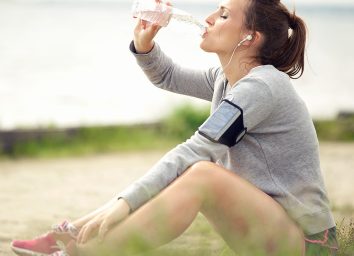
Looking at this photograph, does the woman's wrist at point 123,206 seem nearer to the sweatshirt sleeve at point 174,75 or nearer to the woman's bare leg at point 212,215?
the woman's bare leg at point 212,215

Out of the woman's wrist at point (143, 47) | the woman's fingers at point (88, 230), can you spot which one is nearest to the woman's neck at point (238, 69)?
the woman's wrist at point (143, 47)

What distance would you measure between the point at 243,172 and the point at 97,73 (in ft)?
30.4

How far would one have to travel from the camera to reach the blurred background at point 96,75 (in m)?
8.00

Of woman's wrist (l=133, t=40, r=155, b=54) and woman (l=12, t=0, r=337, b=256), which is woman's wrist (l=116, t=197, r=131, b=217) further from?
woman's wrist (l=133, t=40, r=155, b=54)

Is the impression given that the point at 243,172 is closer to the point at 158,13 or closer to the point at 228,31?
the point at 228,31

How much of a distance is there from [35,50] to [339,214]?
397 inches

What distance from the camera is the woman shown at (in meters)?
2.73

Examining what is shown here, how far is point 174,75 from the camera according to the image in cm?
349

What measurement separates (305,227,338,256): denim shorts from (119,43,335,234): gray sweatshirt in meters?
0.03

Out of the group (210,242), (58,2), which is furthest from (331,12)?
(210,242)

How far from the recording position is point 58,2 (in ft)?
90.9

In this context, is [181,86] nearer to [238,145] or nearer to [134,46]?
[134,46]

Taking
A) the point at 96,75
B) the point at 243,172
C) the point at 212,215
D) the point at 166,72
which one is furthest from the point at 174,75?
the point at 96,75

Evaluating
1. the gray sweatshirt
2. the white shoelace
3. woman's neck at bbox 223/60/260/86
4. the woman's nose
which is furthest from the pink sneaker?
the woman's nose
